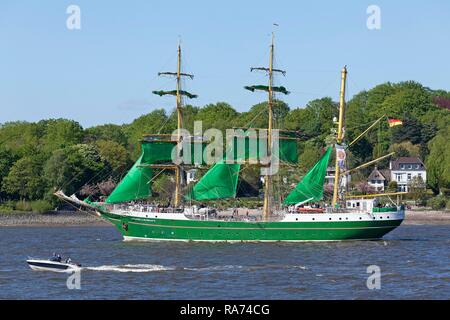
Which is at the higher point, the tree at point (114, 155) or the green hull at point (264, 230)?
the tree at point (114, 155)

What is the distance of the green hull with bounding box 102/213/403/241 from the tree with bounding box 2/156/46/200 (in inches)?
1903

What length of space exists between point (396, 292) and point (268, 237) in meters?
34.3

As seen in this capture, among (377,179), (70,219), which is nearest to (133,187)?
(70,219)

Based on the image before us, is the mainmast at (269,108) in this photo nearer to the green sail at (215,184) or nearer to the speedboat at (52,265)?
the green sail at (215,184)

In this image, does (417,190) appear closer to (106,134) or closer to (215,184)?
(215,184)

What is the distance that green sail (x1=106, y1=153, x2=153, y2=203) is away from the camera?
311 feet

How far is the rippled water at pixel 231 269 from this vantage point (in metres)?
57.0

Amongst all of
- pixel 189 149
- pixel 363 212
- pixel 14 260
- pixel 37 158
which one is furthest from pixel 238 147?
pixel 37 158

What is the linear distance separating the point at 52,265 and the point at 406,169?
10418 centimetres

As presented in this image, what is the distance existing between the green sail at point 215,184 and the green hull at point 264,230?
3.16 m

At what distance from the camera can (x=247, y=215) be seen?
94250 mm
